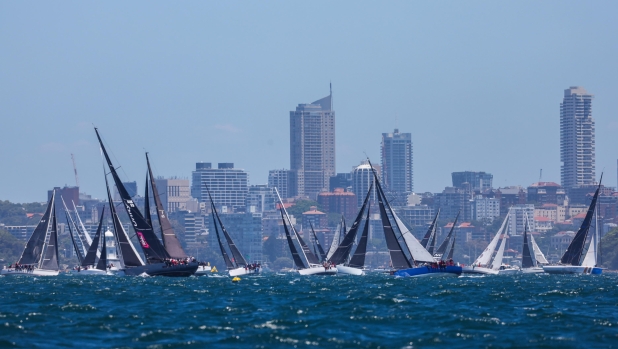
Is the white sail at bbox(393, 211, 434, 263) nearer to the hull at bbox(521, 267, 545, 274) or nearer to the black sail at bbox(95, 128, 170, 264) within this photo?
the black sail at bbox(95, 128, 170, 264)

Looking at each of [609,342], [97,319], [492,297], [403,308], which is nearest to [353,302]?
[403,308]

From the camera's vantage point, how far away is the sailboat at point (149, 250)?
336 ft

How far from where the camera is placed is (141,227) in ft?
337

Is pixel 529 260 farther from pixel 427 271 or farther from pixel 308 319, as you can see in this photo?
pixel 308 319

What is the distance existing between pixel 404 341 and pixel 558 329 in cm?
760

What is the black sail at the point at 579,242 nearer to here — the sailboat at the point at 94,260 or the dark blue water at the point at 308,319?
the sailboat at the point at 94,260

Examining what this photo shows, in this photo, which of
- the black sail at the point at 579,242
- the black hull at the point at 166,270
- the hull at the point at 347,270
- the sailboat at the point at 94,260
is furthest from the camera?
the black sail at the point at 579,242

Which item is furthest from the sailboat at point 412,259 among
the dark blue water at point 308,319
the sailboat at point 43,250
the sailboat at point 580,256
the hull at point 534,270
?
the hull at point 534,270

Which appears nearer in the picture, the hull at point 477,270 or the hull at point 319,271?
the hull at point 319,271

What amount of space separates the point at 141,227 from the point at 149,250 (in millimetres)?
2985

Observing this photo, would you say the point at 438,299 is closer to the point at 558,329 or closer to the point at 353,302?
the point at 353,302

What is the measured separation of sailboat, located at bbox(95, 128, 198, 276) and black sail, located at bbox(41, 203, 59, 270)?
85.4 feet

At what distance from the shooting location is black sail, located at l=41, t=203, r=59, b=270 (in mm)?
130500

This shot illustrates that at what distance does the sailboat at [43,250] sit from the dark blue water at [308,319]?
5228 centimetres
